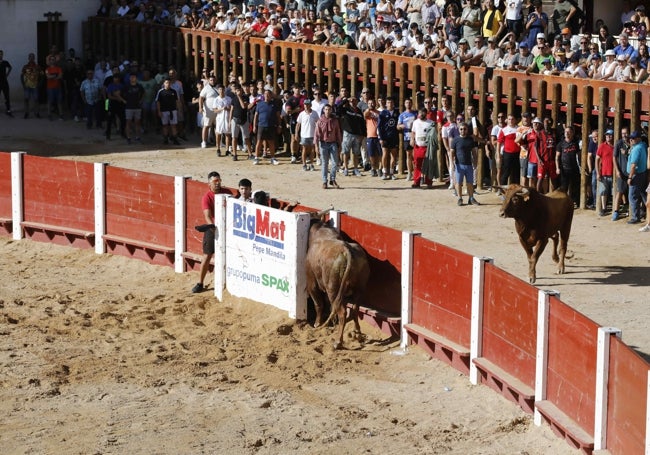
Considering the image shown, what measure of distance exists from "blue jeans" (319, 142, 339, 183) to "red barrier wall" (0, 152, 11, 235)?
18.0ft

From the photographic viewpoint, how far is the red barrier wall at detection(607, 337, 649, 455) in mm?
10906

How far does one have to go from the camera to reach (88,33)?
3622cm

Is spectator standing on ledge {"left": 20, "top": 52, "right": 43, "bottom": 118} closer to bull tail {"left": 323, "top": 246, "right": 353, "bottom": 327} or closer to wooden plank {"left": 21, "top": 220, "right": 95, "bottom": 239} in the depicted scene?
wooden plank {"left": 21, "top": 220, "right": 95, "bottom": 239}

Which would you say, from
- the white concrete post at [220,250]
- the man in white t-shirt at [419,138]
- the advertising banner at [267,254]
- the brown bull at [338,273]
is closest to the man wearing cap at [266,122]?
the man in white t-shirt at [419,138]

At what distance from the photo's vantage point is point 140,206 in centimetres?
2052

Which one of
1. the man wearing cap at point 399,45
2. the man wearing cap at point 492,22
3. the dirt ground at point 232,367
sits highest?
the man wearing cap at point 492,22

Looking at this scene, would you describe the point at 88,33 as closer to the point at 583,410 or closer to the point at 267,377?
the point at 267,377

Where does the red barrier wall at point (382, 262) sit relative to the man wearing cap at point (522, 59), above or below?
below

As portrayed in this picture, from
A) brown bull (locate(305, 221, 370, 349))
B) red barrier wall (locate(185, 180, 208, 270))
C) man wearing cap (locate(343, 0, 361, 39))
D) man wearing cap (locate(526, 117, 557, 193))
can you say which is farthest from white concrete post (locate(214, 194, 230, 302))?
man wearing cap (locate(343, 0, 361, 39))

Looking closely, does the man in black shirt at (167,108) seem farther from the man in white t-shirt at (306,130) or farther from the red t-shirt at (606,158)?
the red t-shirt at (606,158)

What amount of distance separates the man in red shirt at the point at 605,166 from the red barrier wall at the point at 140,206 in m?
6.87

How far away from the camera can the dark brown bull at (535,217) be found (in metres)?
18.0

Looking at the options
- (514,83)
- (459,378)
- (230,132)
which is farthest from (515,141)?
(459,378)

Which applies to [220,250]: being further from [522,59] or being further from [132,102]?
[132,102]
